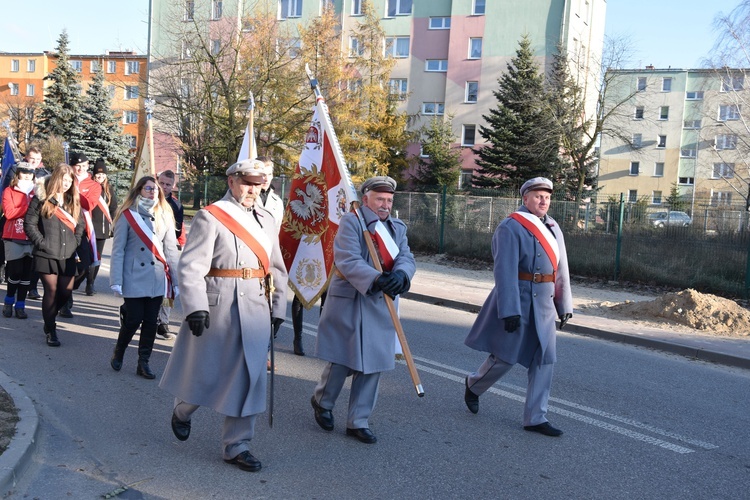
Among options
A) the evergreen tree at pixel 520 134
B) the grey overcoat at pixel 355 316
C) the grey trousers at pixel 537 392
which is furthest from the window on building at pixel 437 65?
the grey overcoat at pixel 355 316

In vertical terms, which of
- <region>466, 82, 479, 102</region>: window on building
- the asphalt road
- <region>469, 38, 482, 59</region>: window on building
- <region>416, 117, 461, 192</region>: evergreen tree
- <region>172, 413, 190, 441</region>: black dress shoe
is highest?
<region>469, 38, 482, 59</region>: window on building

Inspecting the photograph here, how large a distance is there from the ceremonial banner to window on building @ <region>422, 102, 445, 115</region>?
41326 mm

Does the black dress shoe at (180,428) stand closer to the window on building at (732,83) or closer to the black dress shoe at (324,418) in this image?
the black dress shoe at (324,418)

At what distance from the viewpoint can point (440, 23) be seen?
1882 inches

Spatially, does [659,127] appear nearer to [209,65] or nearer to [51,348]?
[209,65]

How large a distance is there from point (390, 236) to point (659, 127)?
59057 millimetres

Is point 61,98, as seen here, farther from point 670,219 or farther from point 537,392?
point 537,392

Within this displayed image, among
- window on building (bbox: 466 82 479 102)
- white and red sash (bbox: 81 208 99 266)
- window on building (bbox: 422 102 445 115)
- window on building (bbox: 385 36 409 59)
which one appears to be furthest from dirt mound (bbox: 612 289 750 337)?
window on building (bbox: 385 36 409 59)

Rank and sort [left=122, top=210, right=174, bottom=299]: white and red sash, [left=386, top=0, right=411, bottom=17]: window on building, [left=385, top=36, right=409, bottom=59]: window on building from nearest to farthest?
[left=122, top=210, right=174, bottom=299]: white and red sash, [left=386, top=0, right=411, bottom=17]: window on building, [left=385, top=36, right=409, bottom=59]: window on building

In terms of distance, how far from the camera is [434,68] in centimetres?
4831

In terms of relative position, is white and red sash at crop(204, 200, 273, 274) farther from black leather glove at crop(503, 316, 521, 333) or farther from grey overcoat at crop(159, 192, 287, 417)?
black leather glove at crop(503, 316, 521, 333)

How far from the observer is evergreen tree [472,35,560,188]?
116 ft

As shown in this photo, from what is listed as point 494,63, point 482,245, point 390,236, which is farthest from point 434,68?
point 390,236

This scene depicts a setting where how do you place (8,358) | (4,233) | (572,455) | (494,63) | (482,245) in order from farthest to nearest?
1. (494,63)
2. (482,245)
3. (4,233)
4. (8,358)
5. (572,455)
